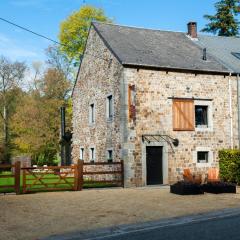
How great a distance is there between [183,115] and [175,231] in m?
13.7

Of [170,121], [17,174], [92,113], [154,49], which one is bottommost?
[17,174]

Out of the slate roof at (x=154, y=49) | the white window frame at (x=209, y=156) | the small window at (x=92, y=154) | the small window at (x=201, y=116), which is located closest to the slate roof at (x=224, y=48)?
the slate roof at (x=154, y=49)

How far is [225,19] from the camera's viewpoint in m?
44.8

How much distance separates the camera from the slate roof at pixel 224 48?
977 inches

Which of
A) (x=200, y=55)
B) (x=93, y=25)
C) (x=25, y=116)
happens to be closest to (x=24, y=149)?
(x=25, y=116)

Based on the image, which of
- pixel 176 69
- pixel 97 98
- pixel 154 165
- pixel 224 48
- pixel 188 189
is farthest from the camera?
pixel 224 48

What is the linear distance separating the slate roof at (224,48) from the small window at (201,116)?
2.83 meters

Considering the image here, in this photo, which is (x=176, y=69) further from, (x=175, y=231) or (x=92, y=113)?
(x=175, y=231)

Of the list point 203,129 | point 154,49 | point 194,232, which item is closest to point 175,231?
point 194,232

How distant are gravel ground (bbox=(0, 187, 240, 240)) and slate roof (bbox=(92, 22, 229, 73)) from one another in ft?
25.6

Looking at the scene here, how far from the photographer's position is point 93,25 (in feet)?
83.6

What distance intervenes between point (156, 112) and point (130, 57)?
10.3 ft

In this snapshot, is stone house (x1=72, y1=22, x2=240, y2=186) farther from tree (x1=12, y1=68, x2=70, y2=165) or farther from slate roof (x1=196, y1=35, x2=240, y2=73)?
tree (x1=12, y1=68, x2=70, y2=165)

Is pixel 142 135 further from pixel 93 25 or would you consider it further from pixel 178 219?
pixel 178 219
